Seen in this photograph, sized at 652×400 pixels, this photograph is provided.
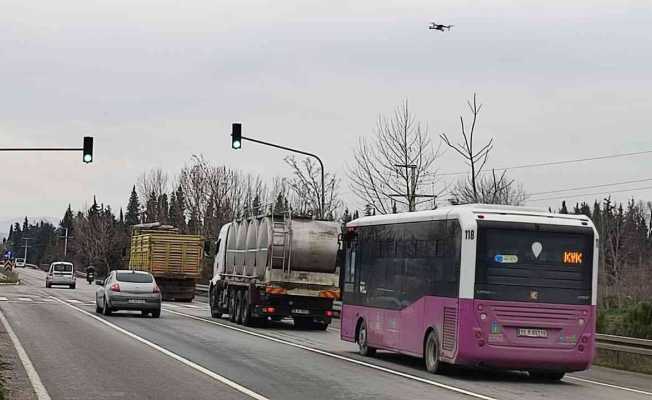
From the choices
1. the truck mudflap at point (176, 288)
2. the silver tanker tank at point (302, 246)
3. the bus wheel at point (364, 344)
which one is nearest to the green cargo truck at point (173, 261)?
the truck mudflap at point (176, 288)

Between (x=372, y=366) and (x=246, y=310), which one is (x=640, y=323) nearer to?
(x=372, y=366)

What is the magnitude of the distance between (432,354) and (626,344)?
5.64 meters

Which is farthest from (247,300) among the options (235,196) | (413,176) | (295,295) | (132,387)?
(235,196)

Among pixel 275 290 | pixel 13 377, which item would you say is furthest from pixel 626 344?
pixel 13 377

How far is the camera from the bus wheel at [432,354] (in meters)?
19.7

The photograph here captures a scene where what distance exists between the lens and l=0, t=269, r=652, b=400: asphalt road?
1553 centimetres

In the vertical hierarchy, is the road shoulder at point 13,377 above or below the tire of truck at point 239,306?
below

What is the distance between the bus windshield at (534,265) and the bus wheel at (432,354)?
1.59m

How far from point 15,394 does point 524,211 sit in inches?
366

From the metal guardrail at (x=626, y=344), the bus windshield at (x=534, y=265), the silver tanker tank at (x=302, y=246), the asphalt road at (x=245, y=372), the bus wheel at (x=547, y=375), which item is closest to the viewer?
the asphalt road at (x=245, y=372)

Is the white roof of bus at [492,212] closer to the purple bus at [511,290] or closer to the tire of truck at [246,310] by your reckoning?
the purple bus at [511,290]

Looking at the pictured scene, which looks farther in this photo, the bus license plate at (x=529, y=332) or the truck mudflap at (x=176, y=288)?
the truck mudflap at (x=176, y=288)

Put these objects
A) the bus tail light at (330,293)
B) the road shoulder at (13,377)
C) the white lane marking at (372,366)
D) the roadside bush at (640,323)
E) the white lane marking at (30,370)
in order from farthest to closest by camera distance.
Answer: the bus tail light at (330,293) < the roadside bush at (640,323) < the white lane marking at (372,366) < the white lane marking at (30,370) < the road shoulder at (13,377)

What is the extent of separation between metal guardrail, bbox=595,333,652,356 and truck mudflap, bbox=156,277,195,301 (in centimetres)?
3081
